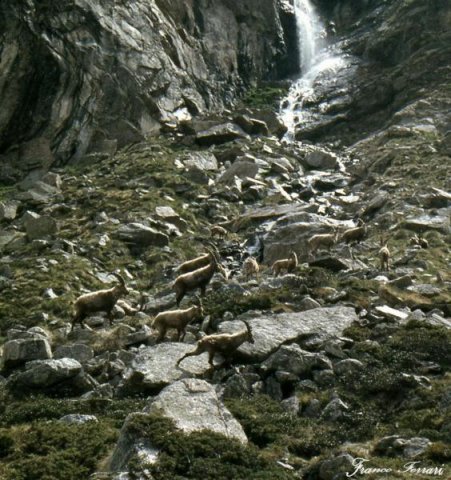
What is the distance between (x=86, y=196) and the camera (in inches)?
1384

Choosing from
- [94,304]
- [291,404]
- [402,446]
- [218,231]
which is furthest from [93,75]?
[402,446]

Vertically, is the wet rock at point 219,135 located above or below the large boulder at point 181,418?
below

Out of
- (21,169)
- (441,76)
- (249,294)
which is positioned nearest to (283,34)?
(441,76)

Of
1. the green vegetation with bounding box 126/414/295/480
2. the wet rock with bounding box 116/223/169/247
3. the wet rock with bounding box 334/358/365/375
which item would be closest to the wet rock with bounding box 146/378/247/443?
the green vegetation with bounding box 126/414/295/480

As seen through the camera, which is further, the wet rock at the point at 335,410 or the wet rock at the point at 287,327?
the wet rock at the point at 287,327

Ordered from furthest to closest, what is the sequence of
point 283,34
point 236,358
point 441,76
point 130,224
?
point 283,34
point 441,76
point 130,224
point 236,358

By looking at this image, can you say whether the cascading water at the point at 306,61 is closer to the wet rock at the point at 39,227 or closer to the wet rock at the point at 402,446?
the wet rock at the point at 39,227

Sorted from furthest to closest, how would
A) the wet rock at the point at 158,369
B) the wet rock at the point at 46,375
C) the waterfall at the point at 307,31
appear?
1. the waterfall at the point at 307,31
2. the wet rock at the point at 46,375
3. the wet rock at the point at 158,369

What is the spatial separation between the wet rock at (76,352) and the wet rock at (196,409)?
12.9 feet

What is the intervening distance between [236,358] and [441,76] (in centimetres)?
4701

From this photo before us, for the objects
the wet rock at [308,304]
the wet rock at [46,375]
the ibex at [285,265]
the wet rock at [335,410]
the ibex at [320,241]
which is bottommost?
the ibex at [320,241]

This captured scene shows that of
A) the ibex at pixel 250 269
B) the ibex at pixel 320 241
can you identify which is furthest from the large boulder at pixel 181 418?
the ibex at pixel 320 241

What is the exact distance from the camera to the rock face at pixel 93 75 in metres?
45.7

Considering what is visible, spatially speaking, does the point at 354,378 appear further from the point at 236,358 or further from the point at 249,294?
the point at 249,294
